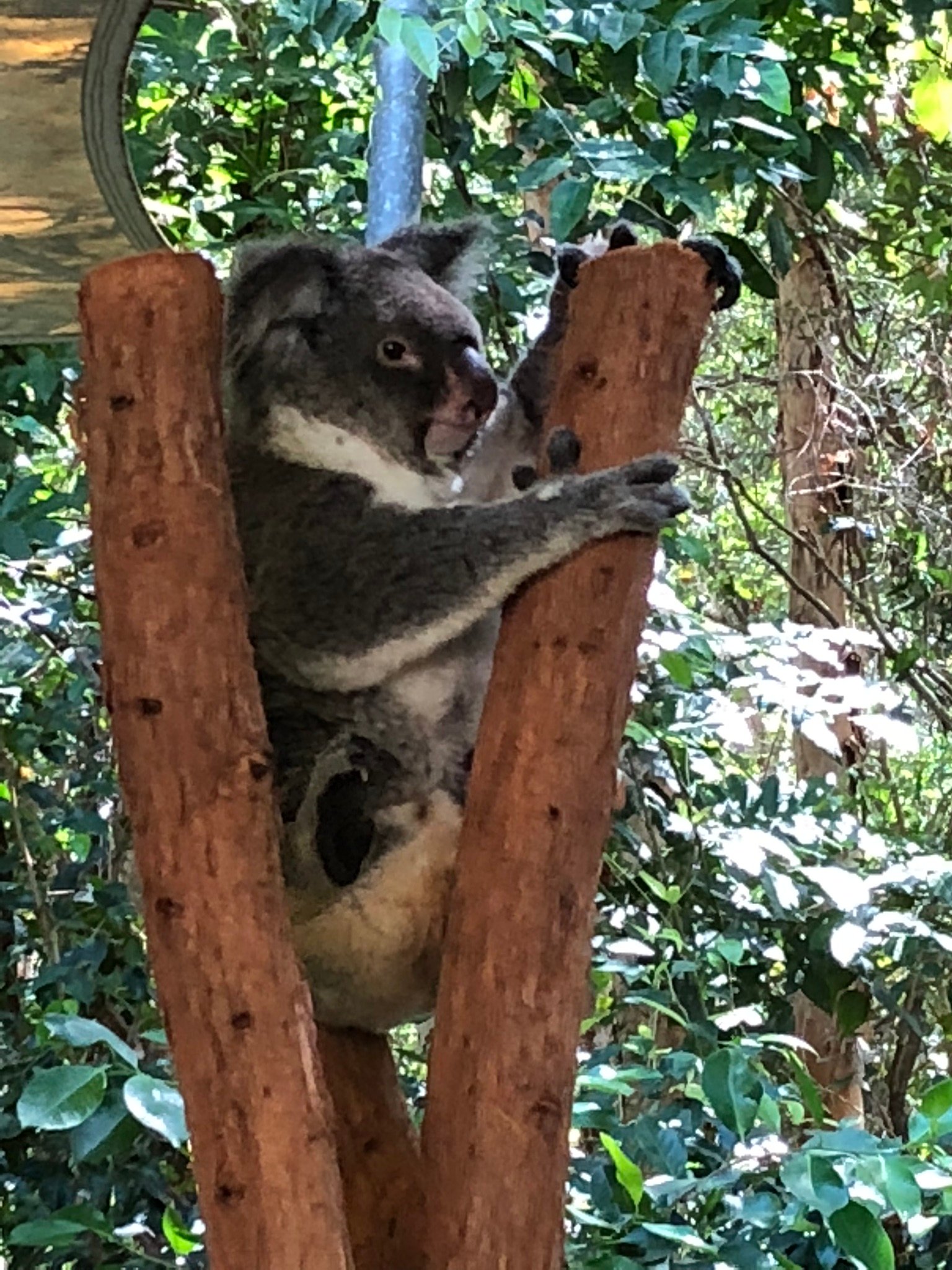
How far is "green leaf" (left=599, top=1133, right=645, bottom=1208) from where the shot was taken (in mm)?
1460

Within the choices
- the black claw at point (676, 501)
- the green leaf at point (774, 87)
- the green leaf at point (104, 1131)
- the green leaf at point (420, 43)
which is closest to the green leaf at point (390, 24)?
the green leaf at point (420, 43)

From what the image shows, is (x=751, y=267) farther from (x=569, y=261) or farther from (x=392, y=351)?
(x=392, y=351)

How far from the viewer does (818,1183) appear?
124 centimetres

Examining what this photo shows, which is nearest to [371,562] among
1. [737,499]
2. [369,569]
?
[369,569]

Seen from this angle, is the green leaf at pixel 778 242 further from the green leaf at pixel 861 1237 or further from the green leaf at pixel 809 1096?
the green leaf at pixel 861 1237

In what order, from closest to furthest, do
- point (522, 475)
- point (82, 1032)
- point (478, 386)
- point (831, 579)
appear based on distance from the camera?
1. point (82, 1032)
2. point (478, 386)
3. point (522, 475)
4. point (831, 579)

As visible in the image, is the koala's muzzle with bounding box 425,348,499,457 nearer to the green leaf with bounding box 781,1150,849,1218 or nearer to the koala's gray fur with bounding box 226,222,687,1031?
the koala's gray fur with bounding box 226,222,687,1031

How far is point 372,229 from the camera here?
5.50 feet

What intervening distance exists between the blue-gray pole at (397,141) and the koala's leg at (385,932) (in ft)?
2.26

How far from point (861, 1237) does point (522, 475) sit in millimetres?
865

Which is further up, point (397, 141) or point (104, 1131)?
point (397, 141)

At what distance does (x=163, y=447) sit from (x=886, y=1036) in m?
2.84

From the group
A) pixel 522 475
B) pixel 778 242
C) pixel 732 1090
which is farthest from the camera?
pixel 778 242

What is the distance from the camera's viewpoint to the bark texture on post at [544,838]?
1083 millimetres
